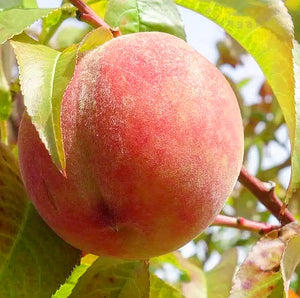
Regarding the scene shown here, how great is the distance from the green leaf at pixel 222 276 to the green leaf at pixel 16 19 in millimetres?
632

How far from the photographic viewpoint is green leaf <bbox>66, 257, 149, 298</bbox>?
94 centimetres

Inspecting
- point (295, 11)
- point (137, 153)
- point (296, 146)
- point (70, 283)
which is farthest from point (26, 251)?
point (295, 11)

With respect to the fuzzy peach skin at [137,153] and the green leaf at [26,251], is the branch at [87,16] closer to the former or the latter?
the fuzzy peach skin at [137,153]

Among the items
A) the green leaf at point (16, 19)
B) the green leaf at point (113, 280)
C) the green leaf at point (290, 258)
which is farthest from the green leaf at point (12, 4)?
the green leaf at point (290, 258)

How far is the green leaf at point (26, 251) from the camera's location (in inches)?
34.6

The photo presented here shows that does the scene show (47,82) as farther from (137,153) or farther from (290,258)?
(290,258)

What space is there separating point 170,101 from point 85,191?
0.45 feet

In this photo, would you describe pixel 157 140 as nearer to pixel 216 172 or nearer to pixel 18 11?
pixel 216 172

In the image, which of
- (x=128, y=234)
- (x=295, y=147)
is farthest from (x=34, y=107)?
(x=295, y=147)

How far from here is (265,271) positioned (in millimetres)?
882

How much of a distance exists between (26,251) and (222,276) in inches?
22.7

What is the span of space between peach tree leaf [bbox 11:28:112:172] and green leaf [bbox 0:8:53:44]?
0.02 meters

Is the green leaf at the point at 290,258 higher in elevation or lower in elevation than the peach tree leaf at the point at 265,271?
higher

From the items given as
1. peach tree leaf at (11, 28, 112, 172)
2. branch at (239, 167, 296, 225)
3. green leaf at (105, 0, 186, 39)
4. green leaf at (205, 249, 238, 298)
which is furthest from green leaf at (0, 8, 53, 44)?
green leaf at (205, 249, 238, 298)
